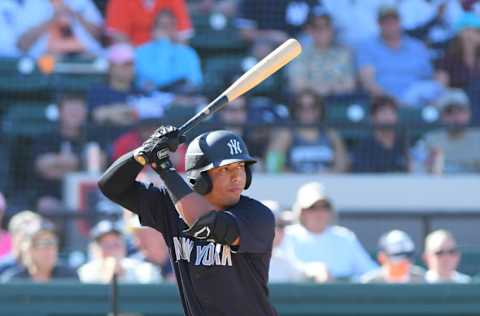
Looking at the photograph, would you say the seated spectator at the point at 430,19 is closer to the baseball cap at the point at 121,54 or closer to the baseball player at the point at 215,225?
the baseball cap at the point at 121,54

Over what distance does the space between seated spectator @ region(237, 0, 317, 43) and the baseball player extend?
6531mm

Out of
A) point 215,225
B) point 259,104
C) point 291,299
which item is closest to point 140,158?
point 215,225

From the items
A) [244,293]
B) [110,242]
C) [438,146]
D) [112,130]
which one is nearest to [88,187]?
[112,130]

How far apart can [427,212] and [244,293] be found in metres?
4.29

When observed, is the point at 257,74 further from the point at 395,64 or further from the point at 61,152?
the point at 395,64

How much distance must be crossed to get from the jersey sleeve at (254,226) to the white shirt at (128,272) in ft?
9.52

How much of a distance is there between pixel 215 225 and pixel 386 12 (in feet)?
22.5

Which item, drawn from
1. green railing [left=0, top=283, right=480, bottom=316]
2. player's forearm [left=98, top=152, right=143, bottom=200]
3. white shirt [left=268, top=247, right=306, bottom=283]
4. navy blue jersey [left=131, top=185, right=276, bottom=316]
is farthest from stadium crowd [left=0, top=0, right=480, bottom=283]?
navy blue jersey [left=131, top=185, right=276, bottom=316]

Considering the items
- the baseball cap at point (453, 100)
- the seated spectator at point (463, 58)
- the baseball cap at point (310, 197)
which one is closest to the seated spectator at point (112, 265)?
the baseball cap at point (310, 197)

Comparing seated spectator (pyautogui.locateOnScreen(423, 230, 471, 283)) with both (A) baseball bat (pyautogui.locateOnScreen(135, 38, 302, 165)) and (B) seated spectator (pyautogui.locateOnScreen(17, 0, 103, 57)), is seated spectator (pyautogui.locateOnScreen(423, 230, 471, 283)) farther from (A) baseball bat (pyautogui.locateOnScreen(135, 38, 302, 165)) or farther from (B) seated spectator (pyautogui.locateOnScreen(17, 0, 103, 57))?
(B) seated spectator (pyautogui.locateOnScreen(17, 0, 103, 57))

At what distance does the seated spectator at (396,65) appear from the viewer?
10.2 metres

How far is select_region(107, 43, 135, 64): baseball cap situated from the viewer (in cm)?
974

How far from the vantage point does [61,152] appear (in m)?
8.91

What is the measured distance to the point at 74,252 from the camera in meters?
7.87
